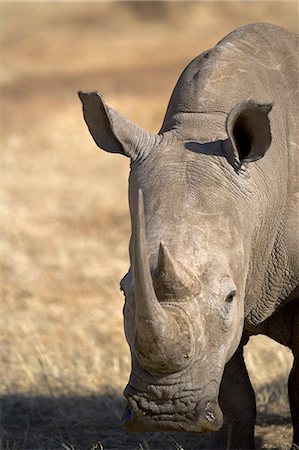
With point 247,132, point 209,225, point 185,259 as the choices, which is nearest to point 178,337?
point 185,259

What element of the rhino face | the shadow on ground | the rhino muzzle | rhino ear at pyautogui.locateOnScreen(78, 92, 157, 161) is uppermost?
rhino ear at pyautogui.locateOnScreen(78, 92, 157, 161)

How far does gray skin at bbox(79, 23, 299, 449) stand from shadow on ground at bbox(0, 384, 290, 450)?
82 centimetres

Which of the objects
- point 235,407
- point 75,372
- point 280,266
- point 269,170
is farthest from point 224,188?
point 75,372

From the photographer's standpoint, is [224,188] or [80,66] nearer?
[224,188]

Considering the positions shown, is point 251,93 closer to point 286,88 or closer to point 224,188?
point 286,88

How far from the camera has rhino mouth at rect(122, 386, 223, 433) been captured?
4820 millimetres

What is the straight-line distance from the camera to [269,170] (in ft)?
18.2

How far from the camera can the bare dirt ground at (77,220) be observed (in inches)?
305

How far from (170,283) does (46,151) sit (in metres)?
14.4

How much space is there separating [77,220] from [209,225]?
9.82m

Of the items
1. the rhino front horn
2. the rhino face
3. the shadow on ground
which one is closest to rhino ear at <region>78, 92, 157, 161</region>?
the rhino face

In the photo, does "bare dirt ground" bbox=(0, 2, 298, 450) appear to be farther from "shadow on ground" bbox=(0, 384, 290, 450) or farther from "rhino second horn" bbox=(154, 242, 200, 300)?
"rhino second horn" bbox=(154, 242, 200, 300)

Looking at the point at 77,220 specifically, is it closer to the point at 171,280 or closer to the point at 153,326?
the point at 171,280

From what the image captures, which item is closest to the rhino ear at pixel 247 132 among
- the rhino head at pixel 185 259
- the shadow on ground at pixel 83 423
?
the rhino head at pixel 185 259
